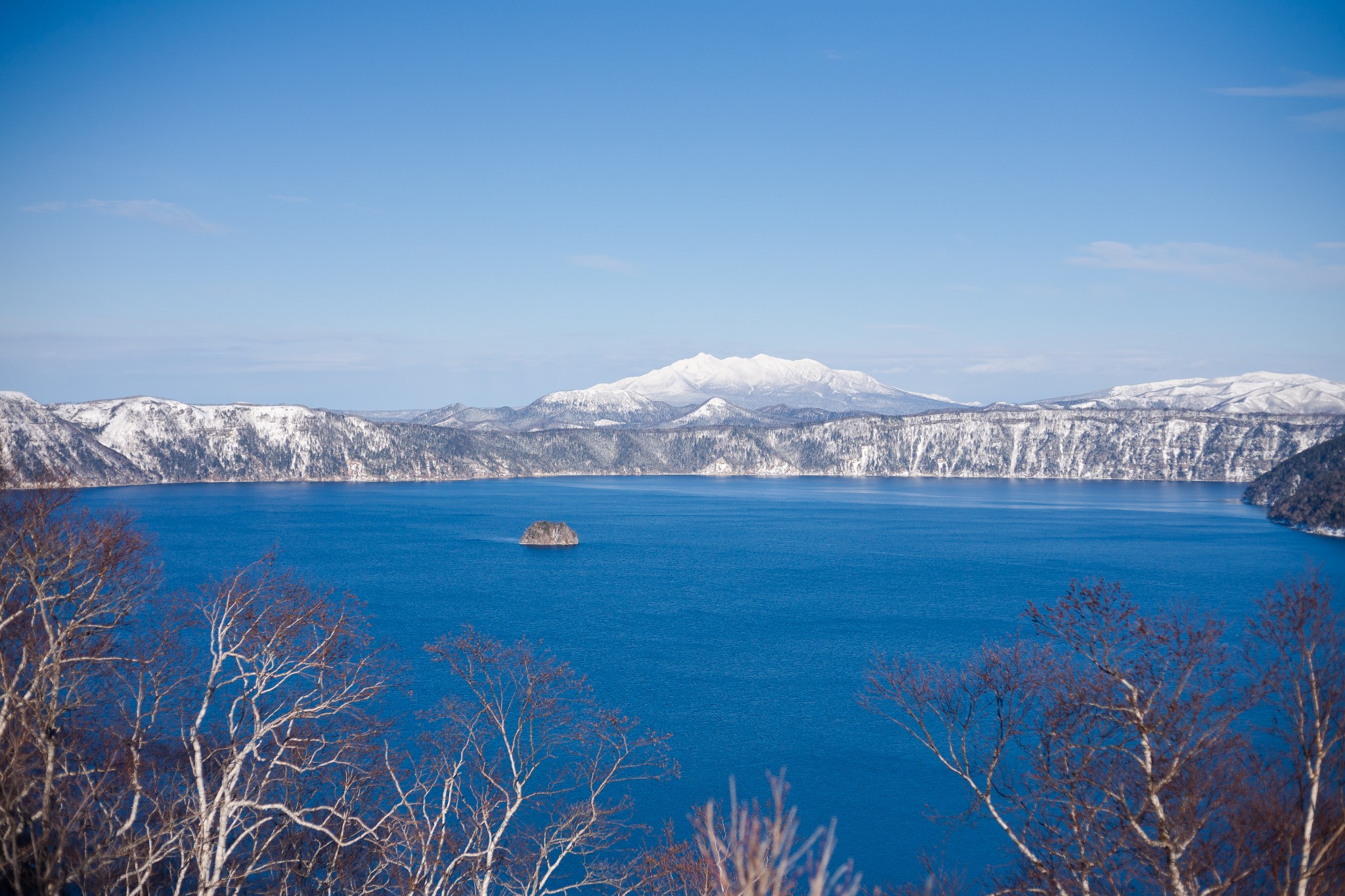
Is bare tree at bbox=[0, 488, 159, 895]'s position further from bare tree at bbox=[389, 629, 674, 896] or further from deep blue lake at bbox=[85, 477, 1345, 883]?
deep blue lake at bbox=[85, 477, 1345, 883]

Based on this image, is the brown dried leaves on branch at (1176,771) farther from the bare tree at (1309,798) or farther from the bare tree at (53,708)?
the bare tree at (53,708)

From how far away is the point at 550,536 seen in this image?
305 feet

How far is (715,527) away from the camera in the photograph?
113 metres

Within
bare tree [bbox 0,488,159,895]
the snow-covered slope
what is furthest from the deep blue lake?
bare tree [bbox 0,488,159,895]

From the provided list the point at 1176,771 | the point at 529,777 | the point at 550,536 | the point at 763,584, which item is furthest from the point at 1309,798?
the point at 550,536

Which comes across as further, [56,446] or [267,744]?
[56,446]

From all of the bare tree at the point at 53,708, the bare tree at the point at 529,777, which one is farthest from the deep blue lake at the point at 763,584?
the bare tree at the point at 53,708

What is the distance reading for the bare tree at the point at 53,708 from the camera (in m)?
10.6

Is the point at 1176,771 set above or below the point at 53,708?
above

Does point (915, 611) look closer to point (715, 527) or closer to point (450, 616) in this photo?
point (450, 616)

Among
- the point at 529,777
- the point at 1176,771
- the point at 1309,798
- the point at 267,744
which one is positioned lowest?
the point at 529,777

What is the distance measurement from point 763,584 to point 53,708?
200ft

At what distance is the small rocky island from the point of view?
302ft

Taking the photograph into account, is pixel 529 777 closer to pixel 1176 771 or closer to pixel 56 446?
pixel 1176 771
